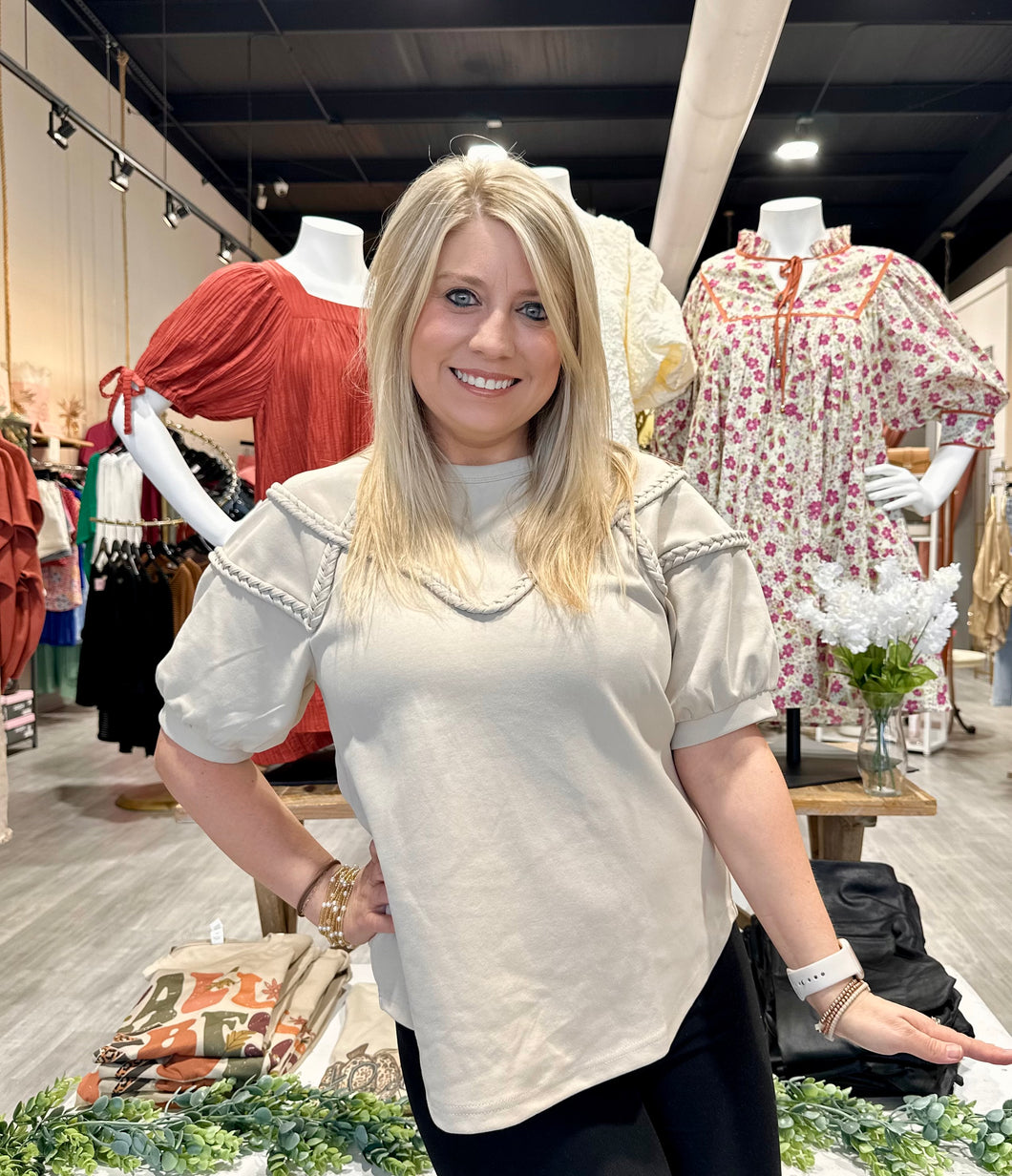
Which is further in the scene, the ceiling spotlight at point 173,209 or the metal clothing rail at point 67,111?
the ceiling spotlight at point 173,209

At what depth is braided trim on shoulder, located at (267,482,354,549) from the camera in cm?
118

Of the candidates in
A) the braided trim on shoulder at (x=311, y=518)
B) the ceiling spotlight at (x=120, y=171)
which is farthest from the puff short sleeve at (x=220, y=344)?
the ceiling spotlight at (x=120, y=171)

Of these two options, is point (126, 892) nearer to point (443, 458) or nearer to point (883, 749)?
point (883, 749)

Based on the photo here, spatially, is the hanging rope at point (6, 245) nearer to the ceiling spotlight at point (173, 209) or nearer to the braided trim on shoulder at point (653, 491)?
the ceiling spotlight at point (173, 209)

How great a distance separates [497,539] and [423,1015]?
0.51 m

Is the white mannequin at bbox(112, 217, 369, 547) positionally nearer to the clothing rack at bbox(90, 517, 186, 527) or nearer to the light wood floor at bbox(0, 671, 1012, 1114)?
the light wood floor at bbox(0, 671, 1012, 1114)

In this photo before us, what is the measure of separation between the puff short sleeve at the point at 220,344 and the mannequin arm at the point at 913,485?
157cm

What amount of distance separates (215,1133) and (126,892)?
214 centimetres

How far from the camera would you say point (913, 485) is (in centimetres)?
276

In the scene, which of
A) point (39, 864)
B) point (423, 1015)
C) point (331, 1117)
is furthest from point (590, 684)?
point (39, 864)

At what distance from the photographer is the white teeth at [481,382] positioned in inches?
46.2

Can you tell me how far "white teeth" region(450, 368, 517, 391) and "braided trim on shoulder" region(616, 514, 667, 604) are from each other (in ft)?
0.68

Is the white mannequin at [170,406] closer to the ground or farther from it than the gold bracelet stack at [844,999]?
farther from it

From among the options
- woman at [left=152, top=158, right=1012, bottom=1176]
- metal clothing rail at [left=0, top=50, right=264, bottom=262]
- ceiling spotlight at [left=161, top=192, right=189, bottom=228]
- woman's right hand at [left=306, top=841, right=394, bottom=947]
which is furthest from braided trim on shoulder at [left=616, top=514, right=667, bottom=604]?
ceiling spotlight at [left=161, top=192, right=189, bottom=228]
